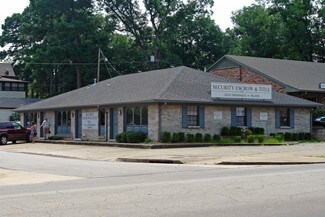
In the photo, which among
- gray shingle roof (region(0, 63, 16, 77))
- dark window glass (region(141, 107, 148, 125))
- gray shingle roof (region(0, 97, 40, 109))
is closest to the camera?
dark window glass (region(141, 107, 148, 125))

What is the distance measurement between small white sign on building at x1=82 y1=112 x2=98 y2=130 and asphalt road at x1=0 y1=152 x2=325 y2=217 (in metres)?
20.3

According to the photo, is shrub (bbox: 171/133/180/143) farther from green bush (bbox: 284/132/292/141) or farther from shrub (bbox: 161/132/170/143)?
green bush (bbox: 284/132/292/141)

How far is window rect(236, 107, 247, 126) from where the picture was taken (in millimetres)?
35844

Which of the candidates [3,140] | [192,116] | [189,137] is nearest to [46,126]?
[3,140]

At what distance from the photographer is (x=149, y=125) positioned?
107ft

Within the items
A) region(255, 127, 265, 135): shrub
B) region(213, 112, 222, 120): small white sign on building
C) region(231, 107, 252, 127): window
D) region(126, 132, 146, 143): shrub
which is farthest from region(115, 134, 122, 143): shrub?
region(255, 127, 265, 135): shrub

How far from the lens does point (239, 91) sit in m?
35.4

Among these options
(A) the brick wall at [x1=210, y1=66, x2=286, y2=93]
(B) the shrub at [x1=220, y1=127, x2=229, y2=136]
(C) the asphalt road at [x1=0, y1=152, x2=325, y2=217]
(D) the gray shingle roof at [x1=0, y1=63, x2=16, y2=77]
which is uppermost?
(D) the gray shingle roof at [x1=0, y1=63, x2=16, y2=77]

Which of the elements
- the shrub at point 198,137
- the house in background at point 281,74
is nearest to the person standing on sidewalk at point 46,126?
the shrub at point 198,137

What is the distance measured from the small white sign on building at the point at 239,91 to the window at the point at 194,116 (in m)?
1.40

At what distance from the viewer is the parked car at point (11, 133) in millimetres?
40031

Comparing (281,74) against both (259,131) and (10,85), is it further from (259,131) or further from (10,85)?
(10,85)

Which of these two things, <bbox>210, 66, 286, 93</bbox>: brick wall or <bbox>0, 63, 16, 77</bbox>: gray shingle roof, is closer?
<bbox>210, 66, 286, 93</bbox>: brick wall

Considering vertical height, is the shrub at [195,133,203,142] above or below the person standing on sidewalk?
below
